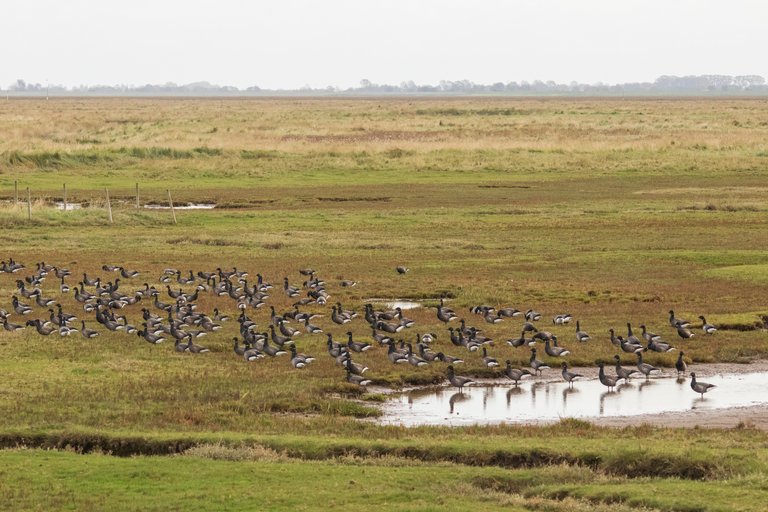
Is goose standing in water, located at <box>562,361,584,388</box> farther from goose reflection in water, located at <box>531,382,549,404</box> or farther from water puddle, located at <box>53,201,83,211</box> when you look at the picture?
water puddle, located at <box>53,201,83,211</box>

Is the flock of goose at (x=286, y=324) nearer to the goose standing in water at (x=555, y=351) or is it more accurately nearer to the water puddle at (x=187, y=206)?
the goose standing in water at (x=555, y=351)

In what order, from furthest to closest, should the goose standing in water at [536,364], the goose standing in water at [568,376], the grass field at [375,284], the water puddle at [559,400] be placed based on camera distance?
the goose standing in water at [536,364] → the goose standing in water at [568,376] → the water puddle at [559,400] → the grass field at [375,284]

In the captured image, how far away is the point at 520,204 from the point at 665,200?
7000mm

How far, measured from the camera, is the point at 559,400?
23531 mm

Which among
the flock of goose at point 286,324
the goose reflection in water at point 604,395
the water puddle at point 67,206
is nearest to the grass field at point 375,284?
the flock of goose at point 286,324

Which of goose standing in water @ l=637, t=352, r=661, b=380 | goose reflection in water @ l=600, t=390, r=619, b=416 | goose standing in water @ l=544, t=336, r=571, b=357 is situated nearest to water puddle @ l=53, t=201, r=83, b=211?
goose standing in water @ l=544, t=336, r=571, b=357

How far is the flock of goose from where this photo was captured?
25828 millimetres

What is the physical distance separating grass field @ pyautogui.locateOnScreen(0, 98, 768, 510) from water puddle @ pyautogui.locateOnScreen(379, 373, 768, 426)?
0.98 m

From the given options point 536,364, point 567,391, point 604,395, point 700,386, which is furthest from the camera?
point 536,364

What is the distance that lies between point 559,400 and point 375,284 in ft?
44.2

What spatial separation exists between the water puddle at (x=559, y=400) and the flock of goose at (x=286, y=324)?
0.35 m

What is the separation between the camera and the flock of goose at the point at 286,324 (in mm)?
25828

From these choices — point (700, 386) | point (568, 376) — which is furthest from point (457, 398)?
point (700, 386)

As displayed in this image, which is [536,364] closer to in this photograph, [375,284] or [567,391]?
[567,391]
